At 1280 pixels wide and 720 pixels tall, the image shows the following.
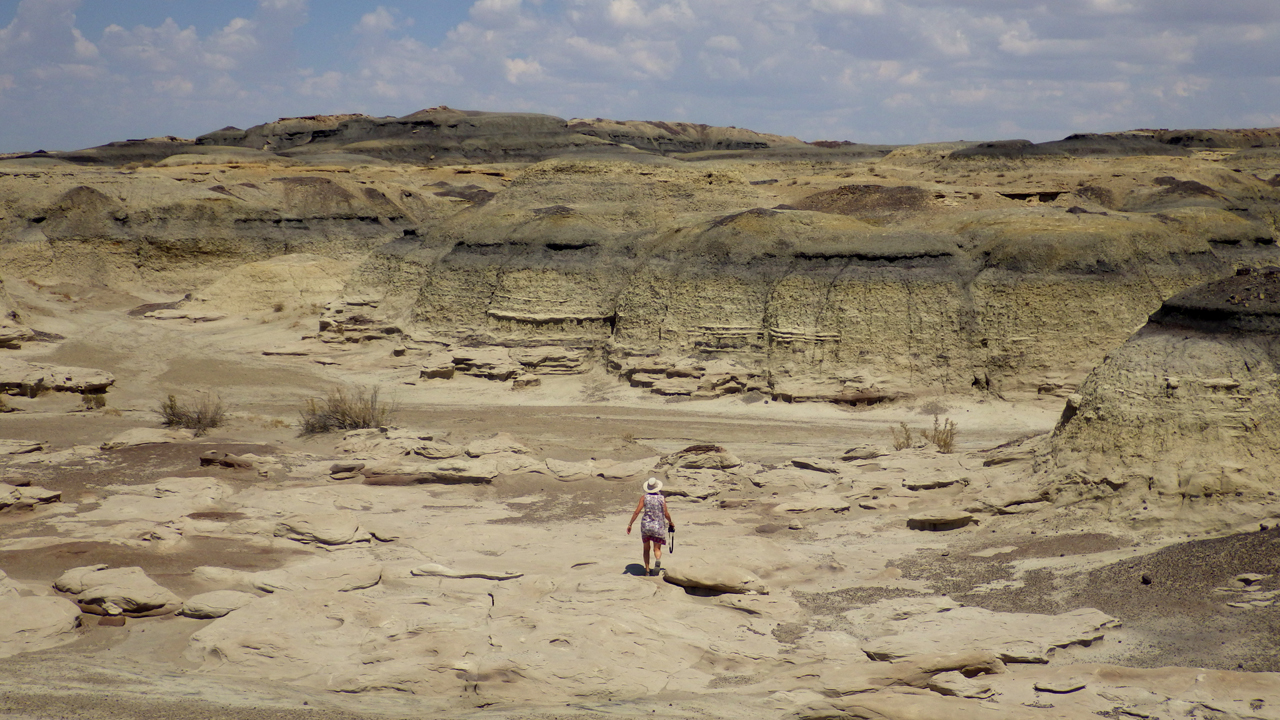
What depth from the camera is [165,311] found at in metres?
28.0

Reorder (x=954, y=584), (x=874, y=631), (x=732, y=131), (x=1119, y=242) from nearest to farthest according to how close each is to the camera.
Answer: (x=874, y=631) < (x=954, y=584) < (x=1119, y=242) < (x=732, y=131)

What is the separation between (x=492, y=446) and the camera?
14.2 meters

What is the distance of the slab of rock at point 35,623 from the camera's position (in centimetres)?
700

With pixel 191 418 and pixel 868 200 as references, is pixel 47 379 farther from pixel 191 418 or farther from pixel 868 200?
pixel 868 200

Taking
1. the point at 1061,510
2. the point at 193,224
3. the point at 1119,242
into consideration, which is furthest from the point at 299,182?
the point at 1061,510

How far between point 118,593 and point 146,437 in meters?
7.59

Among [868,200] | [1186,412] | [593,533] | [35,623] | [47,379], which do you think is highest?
[868,200]

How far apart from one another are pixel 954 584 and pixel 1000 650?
6.26ft

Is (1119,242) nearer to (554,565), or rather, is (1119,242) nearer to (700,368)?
(700,368)

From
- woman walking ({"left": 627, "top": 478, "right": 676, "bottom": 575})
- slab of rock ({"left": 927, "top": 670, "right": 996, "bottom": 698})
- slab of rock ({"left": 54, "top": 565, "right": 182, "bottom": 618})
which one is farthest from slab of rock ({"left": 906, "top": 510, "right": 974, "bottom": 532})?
slab of rock ({"left": 54, "top": 565, "right": 182, "bottom": 618})

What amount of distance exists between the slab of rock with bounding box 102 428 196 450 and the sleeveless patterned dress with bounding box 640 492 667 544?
367 inches

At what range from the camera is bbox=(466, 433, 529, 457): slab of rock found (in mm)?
13969

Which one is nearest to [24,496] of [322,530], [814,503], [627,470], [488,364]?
[322,530]

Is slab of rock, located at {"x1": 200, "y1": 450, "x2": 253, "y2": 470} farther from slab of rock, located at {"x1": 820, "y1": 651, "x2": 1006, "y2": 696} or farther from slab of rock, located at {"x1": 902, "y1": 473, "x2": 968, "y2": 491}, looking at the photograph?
slab of rock, located at {"x1": 820, "y1": 651, "x2": 1006, "y2": 696}
